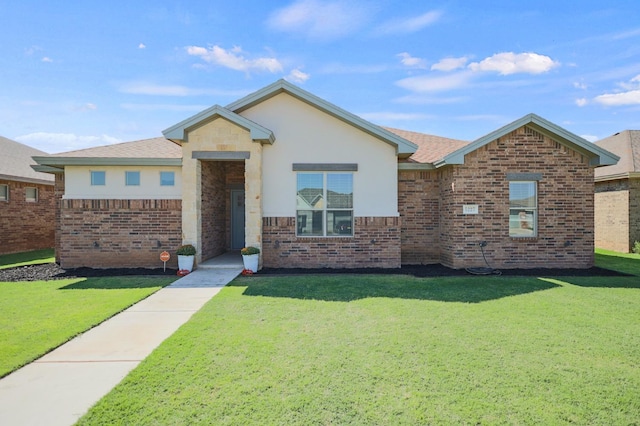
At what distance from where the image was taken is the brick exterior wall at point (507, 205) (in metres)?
10.5

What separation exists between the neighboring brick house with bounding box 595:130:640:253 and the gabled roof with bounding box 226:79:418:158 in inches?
428

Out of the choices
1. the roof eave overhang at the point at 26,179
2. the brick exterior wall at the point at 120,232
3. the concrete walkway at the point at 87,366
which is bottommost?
the concrete walkway at the point at 87,366

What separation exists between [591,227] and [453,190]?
4472mm

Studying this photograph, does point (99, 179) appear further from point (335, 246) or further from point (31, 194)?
point (31, 194)

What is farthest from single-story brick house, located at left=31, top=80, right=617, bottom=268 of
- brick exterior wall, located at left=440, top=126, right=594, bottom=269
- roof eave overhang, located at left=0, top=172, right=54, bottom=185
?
roof eave overhang, located at left=0, top=172, right=54, bottom=185

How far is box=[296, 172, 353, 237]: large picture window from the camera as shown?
10742 mm

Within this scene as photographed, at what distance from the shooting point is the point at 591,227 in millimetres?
10719

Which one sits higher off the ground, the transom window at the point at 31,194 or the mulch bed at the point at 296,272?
the transom window at the point at 31,194

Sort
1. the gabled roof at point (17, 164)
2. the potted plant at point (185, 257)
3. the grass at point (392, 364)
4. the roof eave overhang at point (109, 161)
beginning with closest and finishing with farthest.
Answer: the grass at point (392, 364) < the potted plant at point (185, 257) < the roof eave overhang at point (109, 161) < the gabled roof at point (17, 164)

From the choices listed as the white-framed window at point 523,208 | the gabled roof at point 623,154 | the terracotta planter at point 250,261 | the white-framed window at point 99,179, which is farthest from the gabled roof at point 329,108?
the gabled roof at point 623,154

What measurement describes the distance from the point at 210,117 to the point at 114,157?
3287 mm

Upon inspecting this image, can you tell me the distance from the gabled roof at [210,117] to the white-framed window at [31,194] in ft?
36.4

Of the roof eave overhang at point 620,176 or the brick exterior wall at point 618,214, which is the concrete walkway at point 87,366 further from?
the brick exterior wall at point 618,214

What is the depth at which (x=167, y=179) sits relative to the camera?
1075cm
